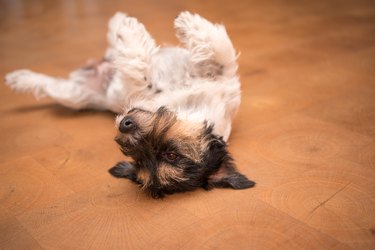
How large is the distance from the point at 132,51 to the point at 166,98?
0.48 m

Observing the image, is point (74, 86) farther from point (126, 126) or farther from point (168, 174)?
point (168, 174)

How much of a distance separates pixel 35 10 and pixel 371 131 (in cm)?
597

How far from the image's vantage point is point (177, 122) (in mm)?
2369

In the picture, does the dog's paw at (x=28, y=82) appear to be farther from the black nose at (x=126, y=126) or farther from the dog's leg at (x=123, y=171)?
the black nose at (x=126, y=126)

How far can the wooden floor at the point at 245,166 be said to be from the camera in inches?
82.0

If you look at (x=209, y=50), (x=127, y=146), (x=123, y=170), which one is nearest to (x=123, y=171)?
(x=123, y=170)

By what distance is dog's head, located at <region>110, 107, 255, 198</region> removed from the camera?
7.44 ft

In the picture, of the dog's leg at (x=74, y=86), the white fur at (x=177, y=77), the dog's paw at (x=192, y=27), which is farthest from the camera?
the dog's leg at (x=74, y=86)

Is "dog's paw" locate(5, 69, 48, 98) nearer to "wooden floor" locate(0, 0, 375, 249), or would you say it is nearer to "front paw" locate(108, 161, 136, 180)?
"wooden floor" locate(0, 0, 375, 249)

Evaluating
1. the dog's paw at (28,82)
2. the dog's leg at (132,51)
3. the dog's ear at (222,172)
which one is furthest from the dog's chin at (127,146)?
the dog's paw at (28,82)

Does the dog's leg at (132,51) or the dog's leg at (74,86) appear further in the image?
the dog's leg at (74,86)

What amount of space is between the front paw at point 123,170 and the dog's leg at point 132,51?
2.13ft

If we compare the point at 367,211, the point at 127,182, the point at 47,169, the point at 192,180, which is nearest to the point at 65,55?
the point at 47,169

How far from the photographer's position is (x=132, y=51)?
3.00m
